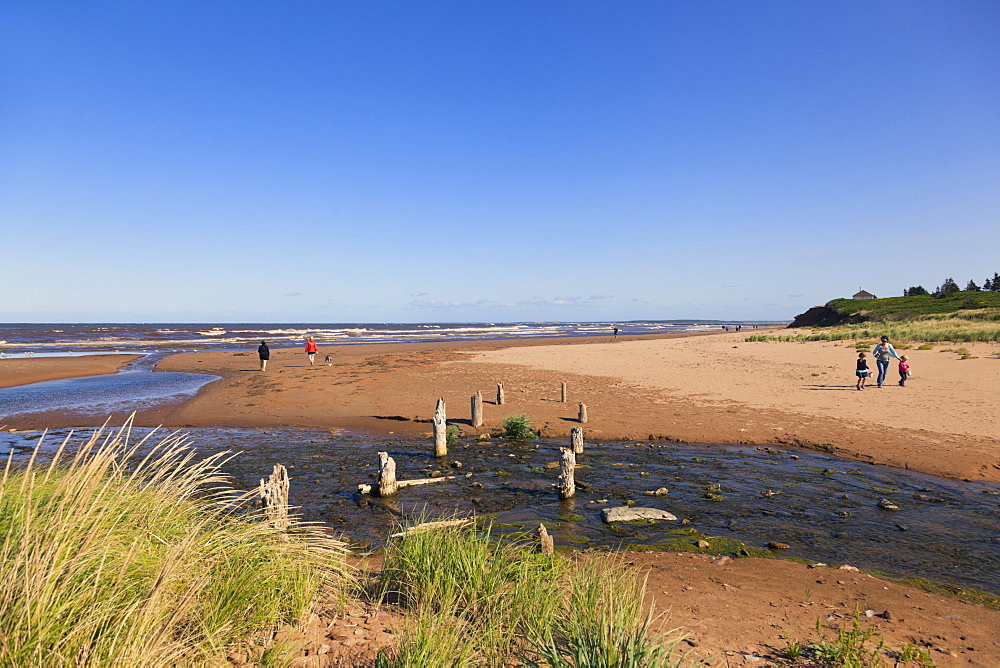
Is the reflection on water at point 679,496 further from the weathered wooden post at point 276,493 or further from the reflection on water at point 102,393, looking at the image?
the reflection on water at point 102,393

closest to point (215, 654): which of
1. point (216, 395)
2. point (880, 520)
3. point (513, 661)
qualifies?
point (513, 661)

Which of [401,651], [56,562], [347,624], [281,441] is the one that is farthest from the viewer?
[281,441]

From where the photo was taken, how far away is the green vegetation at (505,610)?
4.10 meters

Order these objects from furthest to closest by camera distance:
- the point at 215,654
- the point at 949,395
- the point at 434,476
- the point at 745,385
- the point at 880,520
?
1. the point at 745,385
2. the point at 949,395
3. the point at 434,476
4. the point at 880,520
5. the point at 215,654

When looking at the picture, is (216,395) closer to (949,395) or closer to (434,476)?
(434,476)

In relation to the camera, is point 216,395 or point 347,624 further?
point 216,395

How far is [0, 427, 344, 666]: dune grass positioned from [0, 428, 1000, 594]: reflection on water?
409 centimetres

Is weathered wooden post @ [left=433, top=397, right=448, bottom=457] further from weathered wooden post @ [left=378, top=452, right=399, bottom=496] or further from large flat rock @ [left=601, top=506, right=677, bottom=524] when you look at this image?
large flat rock @ [left=601, top=506, right=677, bottom=524]

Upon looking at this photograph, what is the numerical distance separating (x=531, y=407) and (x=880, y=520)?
12.3m

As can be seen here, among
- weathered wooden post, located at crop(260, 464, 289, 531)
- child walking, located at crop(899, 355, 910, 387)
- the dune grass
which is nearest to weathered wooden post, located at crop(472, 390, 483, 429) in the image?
weathered wooden post, located at crop(260, 464, 289, 531)

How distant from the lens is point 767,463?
540 inches

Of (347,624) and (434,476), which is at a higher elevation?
(347,624)

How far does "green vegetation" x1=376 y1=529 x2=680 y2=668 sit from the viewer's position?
410 cm

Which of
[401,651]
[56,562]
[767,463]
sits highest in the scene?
[56,562]
